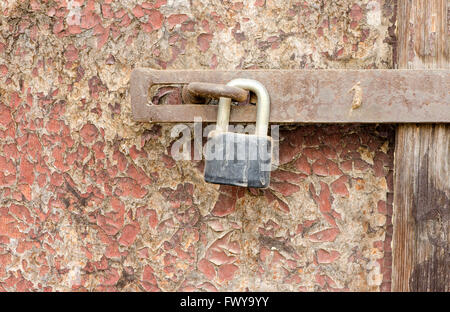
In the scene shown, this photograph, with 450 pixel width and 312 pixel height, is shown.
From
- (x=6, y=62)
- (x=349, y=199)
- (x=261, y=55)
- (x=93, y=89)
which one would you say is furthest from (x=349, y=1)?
(x=6, y=62)

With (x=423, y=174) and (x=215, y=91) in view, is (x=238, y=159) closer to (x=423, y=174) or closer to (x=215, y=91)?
(x=215, y=91)

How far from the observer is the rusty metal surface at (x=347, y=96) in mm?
659

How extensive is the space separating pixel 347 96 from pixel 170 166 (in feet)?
0.97

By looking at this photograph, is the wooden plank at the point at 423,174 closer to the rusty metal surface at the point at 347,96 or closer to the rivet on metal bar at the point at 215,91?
the rusty metal surface at the point at 347,96

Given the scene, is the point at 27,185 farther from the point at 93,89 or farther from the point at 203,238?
the point at 203,238

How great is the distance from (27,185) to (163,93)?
28 centimetres

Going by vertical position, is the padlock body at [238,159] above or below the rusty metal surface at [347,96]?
below

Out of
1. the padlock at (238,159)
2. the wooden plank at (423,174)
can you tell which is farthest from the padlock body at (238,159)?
the wooden plank at (423,174)

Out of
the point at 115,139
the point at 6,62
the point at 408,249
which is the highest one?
the point at 6,62

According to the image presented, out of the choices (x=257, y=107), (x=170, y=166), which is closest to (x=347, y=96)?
(x=257, y=107)

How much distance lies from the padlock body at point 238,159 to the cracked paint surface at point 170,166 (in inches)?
5.1

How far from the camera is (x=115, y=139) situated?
0.76m

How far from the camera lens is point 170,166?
757 mm

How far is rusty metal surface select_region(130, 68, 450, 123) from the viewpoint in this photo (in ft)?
2.16
